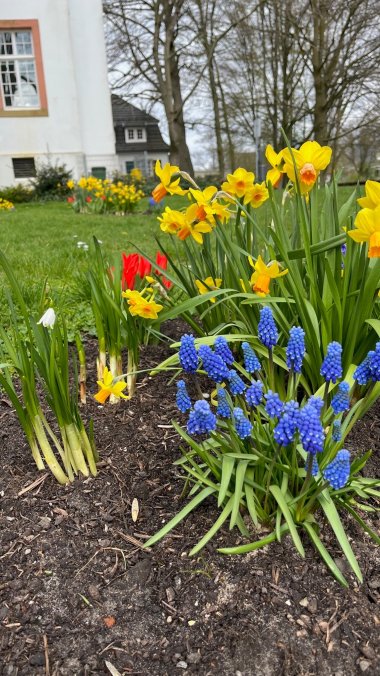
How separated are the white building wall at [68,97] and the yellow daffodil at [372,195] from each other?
1490 cm

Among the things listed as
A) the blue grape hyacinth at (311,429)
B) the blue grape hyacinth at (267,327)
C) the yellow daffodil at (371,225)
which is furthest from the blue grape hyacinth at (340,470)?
the yellow daffodil at (371,225)

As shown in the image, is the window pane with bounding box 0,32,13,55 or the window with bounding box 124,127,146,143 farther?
the window with bounding box 124,127,146,143

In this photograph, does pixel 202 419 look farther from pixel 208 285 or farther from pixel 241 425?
pixel 208 285

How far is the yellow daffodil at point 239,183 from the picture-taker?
1738 mm

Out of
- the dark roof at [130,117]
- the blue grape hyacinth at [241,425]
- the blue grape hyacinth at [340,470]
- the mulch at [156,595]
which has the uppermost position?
the dark roof at [130,117]

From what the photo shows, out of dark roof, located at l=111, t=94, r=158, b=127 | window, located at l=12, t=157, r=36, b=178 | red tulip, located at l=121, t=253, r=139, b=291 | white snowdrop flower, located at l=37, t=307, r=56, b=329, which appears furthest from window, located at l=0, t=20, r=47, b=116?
dark roof, located at l=111, t=94, r=158, b=127

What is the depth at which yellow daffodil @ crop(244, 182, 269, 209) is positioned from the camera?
178 cm

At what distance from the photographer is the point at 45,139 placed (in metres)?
14.8

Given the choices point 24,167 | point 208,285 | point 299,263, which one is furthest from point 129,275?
point 24,167

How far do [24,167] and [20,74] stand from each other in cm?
256

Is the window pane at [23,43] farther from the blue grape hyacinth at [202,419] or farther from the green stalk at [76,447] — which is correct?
the blue grape hyacinth at [202,419]

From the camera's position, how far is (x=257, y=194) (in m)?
1.81

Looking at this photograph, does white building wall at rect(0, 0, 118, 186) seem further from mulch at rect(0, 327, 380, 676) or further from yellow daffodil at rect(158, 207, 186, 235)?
mulch at rect(0, 327, 380, 676)

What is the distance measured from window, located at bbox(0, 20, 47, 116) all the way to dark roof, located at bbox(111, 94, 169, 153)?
1744cm
